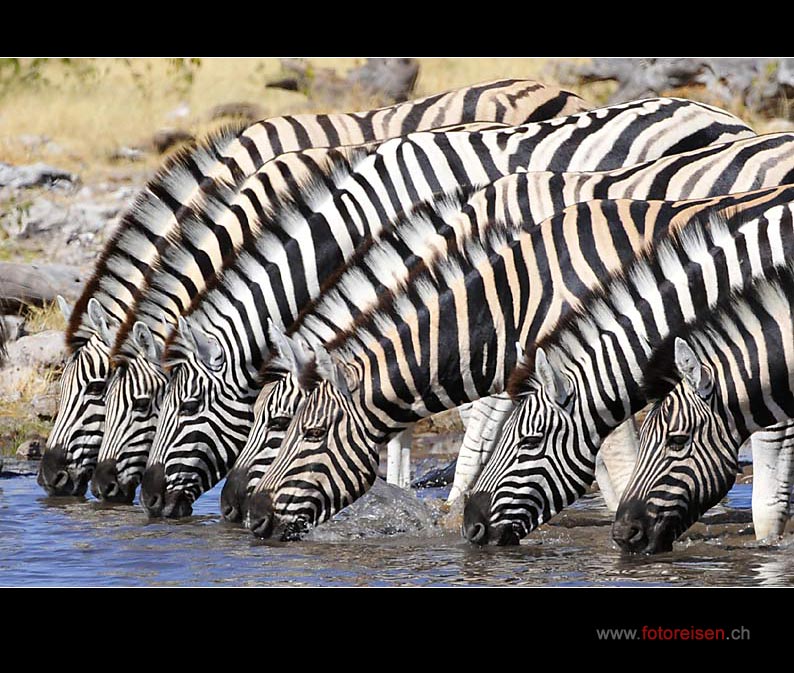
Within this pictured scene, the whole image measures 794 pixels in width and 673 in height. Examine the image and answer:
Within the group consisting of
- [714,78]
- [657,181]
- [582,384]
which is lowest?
[582,384]

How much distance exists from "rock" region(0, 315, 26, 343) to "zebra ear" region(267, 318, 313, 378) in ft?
22.1

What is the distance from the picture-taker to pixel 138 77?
957 inches

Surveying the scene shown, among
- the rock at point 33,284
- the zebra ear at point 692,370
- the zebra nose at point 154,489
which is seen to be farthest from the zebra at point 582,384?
the rock at point 33,284

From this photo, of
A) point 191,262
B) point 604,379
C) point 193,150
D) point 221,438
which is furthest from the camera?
point 193,150

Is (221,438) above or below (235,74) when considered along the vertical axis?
below

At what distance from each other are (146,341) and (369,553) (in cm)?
297

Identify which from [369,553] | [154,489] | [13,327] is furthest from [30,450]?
[369,553]

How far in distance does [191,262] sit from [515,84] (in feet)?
11.9

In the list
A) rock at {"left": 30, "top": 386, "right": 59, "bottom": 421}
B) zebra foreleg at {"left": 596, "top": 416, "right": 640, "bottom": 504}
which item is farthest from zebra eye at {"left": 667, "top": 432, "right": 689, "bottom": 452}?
rock at {"left": 30, "top": 386, "right": 59, "bottom": 421}

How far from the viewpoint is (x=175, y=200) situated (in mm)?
13719

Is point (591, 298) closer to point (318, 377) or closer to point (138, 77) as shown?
point (318, 377)

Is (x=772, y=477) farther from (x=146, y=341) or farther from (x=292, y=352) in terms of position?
(x=146, y=341)

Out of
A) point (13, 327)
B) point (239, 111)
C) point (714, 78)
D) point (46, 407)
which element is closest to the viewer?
point (46, 407)

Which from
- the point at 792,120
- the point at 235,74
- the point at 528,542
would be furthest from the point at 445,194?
the point at 235,74
